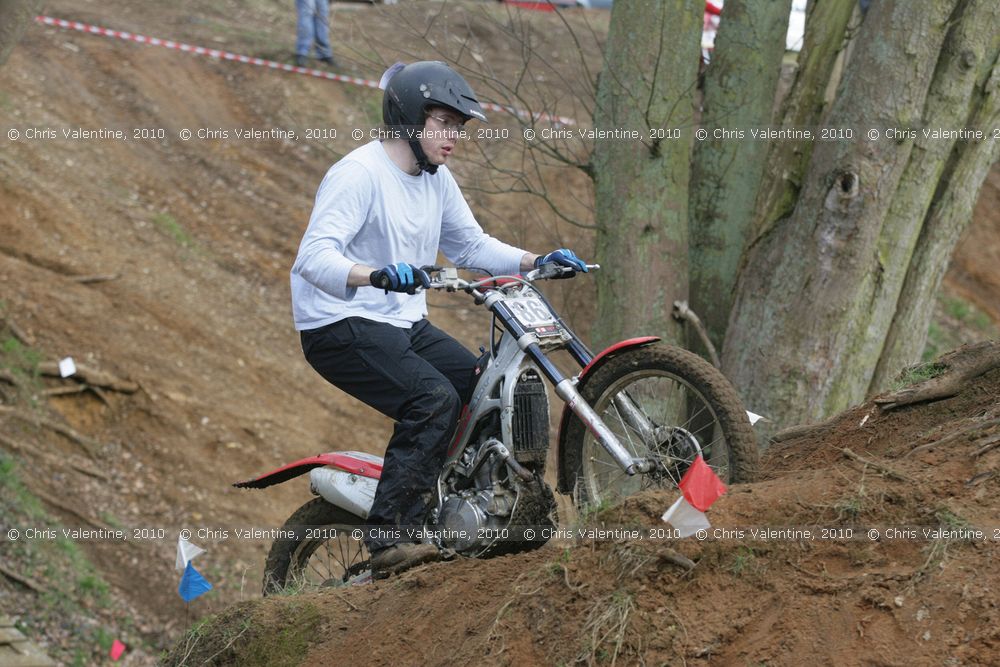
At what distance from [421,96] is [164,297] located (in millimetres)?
9328

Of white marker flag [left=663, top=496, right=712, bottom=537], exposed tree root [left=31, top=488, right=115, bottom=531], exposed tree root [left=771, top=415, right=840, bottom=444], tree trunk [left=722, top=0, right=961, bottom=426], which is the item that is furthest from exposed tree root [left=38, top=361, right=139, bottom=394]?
white marker flag [left=663, top=496, right=712, bottom=537]

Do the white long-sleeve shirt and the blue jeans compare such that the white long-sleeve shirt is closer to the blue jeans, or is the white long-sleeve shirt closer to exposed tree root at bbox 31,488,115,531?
exposed tree root at bbox 31,488,115,531

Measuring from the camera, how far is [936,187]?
Result: 6.79 m

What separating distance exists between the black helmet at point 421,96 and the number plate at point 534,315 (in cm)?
79

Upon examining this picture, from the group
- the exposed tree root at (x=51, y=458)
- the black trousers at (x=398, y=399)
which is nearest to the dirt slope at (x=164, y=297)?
the exposed tree root at (x=51, y=458)

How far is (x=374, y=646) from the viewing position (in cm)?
484

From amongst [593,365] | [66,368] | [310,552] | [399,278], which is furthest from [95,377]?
[593,365]

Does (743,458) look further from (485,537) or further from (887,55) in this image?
(887,55)

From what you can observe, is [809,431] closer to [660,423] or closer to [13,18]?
[660,423]

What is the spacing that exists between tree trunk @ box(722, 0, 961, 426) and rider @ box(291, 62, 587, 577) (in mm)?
1875

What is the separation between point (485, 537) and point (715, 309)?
121 inches

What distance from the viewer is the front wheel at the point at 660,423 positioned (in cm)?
452

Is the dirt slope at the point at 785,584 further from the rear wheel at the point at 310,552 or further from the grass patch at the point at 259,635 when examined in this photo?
the rear wheel at the point at 310,552

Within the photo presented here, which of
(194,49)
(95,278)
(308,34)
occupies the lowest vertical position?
(95,278)
